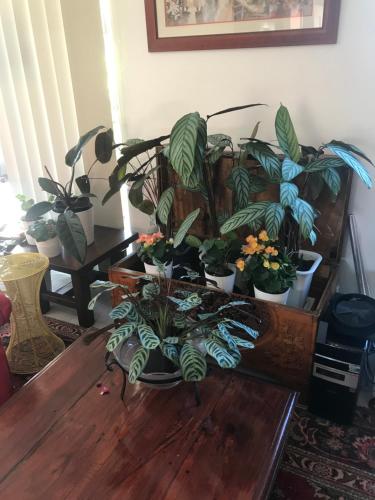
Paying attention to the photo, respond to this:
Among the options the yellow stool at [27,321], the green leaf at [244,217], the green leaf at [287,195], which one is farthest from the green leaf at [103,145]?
the green leaf at [287,195]

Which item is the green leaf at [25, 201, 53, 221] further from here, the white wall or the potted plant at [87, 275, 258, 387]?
the potted plant at [87, 275, 258, 387]

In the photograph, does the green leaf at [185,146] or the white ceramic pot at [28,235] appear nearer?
the green leaf at [185,146]

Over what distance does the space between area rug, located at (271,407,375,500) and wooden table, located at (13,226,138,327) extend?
3.62ft

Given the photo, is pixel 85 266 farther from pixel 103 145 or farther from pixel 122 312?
pixel 122 312

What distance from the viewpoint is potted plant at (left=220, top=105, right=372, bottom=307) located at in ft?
4.31

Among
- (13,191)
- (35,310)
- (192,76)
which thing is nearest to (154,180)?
(192,76)

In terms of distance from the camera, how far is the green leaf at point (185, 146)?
130cm

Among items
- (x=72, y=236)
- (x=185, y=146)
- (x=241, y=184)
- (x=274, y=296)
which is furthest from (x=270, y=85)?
(x=72, y=236)

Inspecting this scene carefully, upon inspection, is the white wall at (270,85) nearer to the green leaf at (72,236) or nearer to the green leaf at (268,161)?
the green leaf at (268,161)

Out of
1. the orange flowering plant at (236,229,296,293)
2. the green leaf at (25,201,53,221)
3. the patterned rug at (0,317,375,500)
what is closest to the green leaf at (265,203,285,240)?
the orange flowering plant at (236,229,296,293)

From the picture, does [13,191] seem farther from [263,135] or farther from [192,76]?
[263,135]

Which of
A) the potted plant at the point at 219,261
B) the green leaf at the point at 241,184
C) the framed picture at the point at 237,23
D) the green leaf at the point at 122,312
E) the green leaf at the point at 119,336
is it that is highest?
the framed picture at the point at 237,23

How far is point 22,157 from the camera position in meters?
2.35

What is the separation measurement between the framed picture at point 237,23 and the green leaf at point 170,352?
4.22ft
